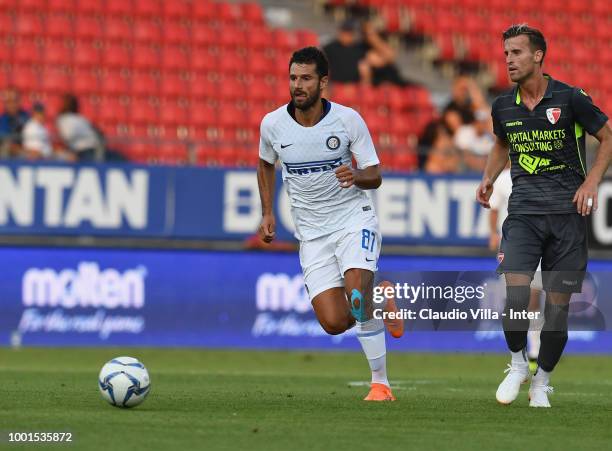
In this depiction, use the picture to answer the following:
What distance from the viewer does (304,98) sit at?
8719mm

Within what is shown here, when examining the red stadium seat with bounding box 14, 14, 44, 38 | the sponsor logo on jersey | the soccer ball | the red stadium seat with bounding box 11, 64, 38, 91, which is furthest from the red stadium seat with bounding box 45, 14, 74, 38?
the soccer ball

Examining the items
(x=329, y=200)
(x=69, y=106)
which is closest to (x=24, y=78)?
(x=69, y=106)

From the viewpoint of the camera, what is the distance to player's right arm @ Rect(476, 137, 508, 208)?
8.60 m

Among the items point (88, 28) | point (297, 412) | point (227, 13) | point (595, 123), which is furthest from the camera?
point (227, 13)

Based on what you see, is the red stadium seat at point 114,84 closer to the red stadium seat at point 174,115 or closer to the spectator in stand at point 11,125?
the red stadium seat at point 174,115

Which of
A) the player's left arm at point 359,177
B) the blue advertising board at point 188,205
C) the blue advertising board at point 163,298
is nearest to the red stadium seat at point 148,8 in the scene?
the blue advertising board at point 188,205

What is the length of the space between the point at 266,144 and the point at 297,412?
2.05 metres

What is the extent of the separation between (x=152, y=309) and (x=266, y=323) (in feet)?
4.70

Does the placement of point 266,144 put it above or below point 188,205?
above

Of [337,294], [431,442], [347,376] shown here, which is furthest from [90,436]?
[347,376]

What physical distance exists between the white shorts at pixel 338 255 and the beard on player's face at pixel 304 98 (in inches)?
35.5

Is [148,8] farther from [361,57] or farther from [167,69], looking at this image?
[361,57]

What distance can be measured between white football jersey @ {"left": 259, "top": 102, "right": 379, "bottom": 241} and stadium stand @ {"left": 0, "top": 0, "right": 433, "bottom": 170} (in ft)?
29.8

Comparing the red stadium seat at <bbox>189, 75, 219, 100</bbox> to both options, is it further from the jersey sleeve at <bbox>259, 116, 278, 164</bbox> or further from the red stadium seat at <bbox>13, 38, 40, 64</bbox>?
the jersey sleeve at <bbox>259, 116, 278, 164</bbox>
